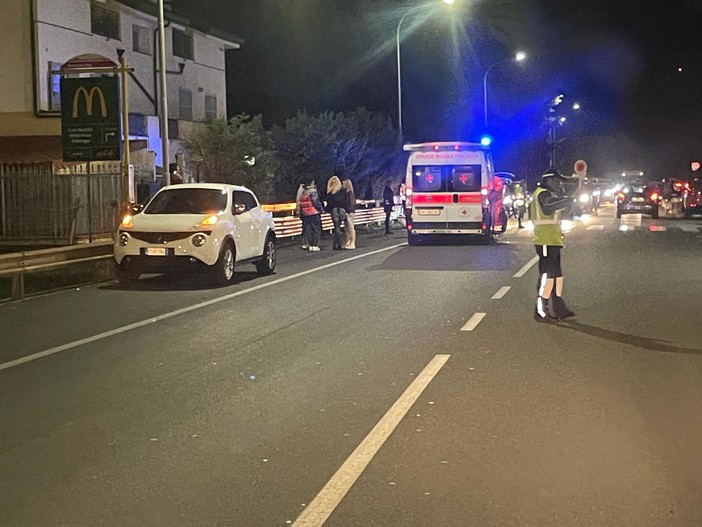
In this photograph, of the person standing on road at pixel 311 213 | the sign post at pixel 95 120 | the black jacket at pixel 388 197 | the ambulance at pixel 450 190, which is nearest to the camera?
the sign post at pixel 95 120

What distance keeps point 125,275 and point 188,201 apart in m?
1.73

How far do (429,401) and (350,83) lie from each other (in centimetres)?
5441

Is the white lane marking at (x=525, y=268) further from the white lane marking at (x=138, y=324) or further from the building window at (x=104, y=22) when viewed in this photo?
the building window at (x=104, y=22)

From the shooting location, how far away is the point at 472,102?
6322 cm

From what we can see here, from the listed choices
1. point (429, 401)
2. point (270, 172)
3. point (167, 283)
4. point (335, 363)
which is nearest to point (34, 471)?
point (429, 401)

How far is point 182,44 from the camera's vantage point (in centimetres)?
3928

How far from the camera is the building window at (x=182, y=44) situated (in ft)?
127

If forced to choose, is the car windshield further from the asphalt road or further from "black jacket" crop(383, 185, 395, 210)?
"black jacket" crop(383, 185, 395, 210)

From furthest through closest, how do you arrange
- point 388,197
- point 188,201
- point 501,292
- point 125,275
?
point 388,197 → point 188,201 → point 125,275 → point 501,292

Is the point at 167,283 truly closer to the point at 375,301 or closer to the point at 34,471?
the point at 375,301

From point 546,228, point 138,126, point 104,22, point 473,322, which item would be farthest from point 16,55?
point 546,228

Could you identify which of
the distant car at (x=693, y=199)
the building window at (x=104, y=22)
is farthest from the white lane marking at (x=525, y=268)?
the distant car at (x=693, y=199)

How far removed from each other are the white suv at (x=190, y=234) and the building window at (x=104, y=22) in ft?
59.6

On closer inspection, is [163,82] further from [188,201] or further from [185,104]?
[185,104]
